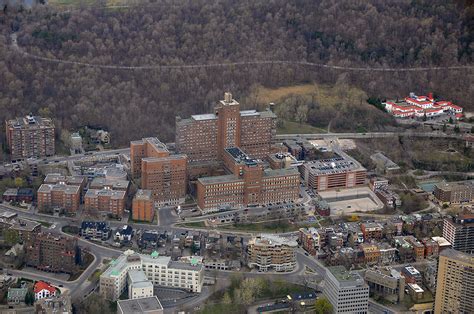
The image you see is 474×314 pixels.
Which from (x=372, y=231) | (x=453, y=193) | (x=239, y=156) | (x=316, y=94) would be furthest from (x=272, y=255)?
(x=316, y=94)

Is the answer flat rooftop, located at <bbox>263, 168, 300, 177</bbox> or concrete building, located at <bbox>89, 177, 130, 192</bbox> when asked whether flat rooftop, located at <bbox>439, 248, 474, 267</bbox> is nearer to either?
flat rooftop, located at <bbox>263, 168, 300, 177</bbox>

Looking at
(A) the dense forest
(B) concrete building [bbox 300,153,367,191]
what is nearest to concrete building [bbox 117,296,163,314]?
(B) concrete building [bbox 300,153,367,191]

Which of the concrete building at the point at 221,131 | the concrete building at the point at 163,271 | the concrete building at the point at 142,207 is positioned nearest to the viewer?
the concrete building at the point at 163,271

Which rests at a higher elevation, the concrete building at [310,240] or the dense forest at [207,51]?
the dense forest at [207,51]

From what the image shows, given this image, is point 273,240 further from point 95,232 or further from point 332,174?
point 332,174

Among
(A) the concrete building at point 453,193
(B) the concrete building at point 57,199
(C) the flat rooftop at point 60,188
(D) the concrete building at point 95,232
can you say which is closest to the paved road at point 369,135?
(A) the concrete building at point 453,193

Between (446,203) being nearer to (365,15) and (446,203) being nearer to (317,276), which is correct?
(317,276)

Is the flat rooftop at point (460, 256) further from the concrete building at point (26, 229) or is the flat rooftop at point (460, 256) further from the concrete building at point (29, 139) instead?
the concrete building at point (29, 139)
